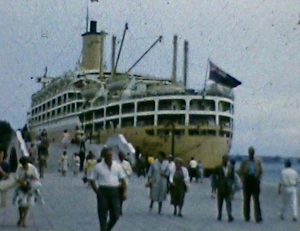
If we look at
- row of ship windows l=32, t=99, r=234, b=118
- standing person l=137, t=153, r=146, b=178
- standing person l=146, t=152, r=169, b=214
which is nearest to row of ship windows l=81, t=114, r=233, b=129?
row of ship windows l=32, t=99, r=234, b=118

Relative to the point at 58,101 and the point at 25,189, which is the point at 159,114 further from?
the point at 25,189

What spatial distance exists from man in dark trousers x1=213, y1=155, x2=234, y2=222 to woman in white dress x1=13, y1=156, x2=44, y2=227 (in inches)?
130

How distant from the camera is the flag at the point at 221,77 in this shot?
121ft

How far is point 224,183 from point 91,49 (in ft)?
190

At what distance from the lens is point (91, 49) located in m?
68.7

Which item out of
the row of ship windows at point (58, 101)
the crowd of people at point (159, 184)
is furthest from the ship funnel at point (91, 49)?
the crowd of people at point (159, 184)

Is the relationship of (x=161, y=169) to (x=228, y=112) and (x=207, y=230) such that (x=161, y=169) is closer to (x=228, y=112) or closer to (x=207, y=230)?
(x=207, y=230)

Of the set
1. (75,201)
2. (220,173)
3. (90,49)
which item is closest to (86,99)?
(90,49)

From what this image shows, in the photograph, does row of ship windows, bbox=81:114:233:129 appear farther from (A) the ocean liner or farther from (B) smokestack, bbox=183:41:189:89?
(B) smokestack, bbox=183:41:189:89

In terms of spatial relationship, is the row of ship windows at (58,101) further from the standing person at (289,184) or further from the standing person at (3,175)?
the standing person at (3,175)

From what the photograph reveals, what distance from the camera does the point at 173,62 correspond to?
53062 mm

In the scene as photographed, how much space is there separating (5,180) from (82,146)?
22.8 meters

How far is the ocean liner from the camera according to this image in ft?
138

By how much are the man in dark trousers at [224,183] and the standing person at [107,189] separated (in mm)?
3479
